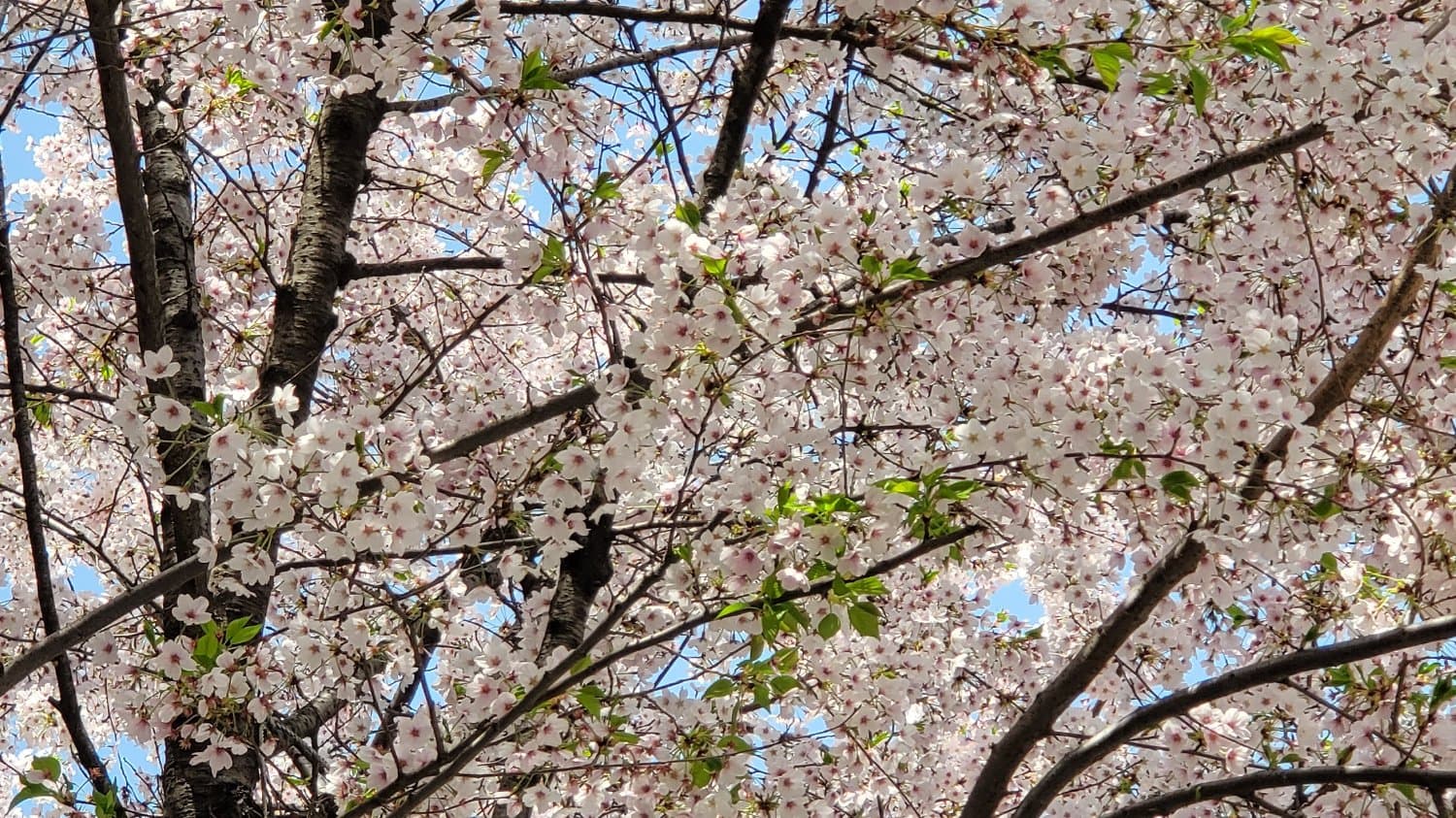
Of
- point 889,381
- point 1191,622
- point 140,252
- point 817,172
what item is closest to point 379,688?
point 140,252

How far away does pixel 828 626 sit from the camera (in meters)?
2.72

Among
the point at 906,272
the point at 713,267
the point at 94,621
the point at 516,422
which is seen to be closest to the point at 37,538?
the point at 94,621

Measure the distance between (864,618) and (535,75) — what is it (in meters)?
1.52

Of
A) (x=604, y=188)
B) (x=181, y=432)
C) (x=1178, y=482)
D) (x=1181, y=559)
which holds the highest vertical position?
(x=604, y=188)

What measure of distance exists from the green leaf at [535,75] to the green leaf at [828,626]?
1.43 meters

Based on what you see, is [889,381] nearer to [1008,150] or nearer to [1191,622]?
[1008,150]

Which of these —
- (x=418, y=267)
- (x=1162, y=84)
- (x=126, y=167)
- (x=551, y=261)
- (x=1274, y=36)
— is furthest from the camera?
(x=418, y=267)

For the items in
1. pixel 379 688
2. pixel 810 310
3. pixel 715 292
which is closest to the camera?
pixel 715 292

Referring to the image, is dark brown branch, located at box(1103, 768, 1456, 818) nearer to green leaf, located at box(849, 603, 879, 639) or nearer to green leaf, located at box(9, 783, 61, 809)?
green leaf, located at box(849, 603, 879, 639)

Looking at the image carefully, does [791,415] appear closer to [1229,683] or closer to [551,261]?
[551,261]

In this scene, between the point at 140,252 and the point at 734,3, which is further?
the point at 734,3

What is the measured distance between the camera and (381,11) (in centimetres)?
339

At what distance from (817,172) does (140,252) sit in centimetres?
294

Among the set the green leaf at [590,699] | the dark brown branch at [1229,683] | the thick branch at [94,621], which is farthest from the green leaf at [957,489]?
the thick branch at [94,621]
